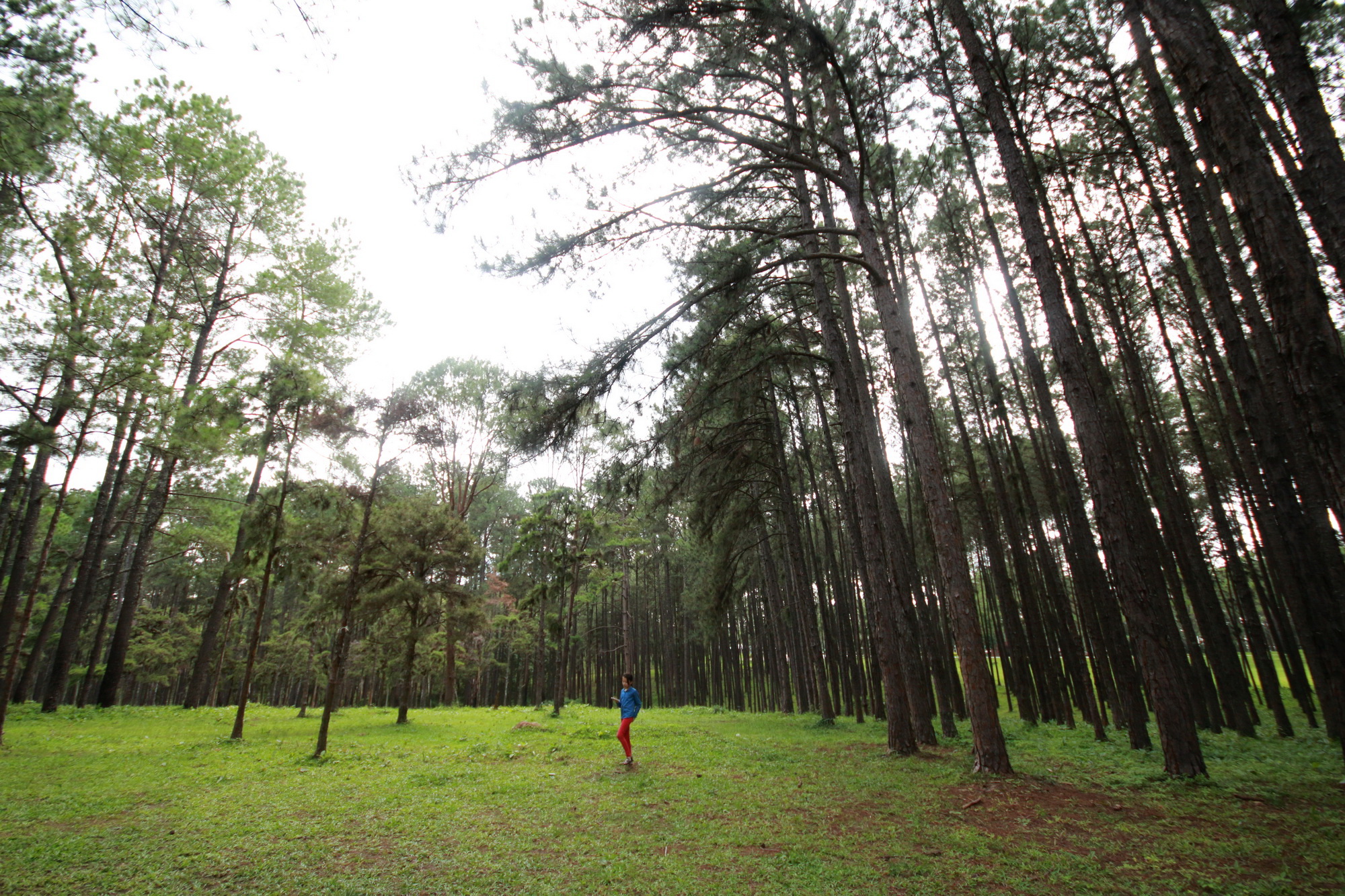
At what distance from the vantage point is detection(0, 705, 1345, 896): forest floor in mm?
3840

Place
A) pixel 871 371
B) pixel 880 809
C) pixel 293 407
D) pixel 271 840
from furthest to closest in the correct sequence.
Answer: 1. pixel 871 371
2. pixel 293 407
3. pixel 880 809
4. pixel 271 840

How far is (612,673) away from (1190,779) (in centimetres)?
3594

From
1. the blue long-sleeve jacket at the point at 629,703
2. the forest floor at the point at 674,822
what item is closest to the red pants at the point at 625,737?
the blue long-sleeve jacket at the point at 629,703

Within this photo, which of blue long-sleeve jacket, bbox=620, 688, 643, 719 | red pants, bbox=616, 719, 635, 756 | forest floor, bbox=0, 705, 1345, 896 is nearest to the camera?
forest floor, bbox=0, 705, 1345, 896

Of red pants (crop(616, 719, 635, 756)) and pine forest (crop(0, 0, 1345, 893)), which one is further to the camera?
red pants (crop(616, 719, 635, 756))

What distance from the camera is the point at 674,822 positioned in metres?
5.50

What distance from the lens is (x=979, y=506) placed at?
12141 mm

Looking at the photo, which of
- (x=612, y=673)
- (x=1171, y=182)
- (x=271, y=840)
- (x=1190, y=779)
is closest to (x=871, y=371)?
(x=1171, y=182)

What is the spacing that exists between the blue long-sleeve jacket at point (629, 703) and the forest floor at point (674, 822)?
0.84 meters

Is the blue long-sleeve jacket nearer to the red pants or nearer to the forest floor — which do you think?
the red pants

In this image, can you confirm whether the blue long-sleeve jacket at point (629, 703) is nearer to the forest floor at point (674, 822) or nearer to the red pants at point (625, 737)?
the red pants at point (625, 737)

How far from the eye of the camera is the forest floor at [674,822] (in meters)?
3.84

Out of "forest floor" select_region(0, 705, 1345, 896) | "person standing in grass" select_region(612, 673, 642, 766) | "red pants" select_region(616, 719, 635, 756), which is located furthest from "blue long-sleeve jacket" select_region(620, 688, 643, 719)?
"forest floor" select_region(0, 705, 1345, 896)

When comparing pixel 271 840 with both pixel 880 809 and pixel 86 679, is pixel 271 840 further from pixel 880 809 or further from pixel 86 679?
pixel 86 679
